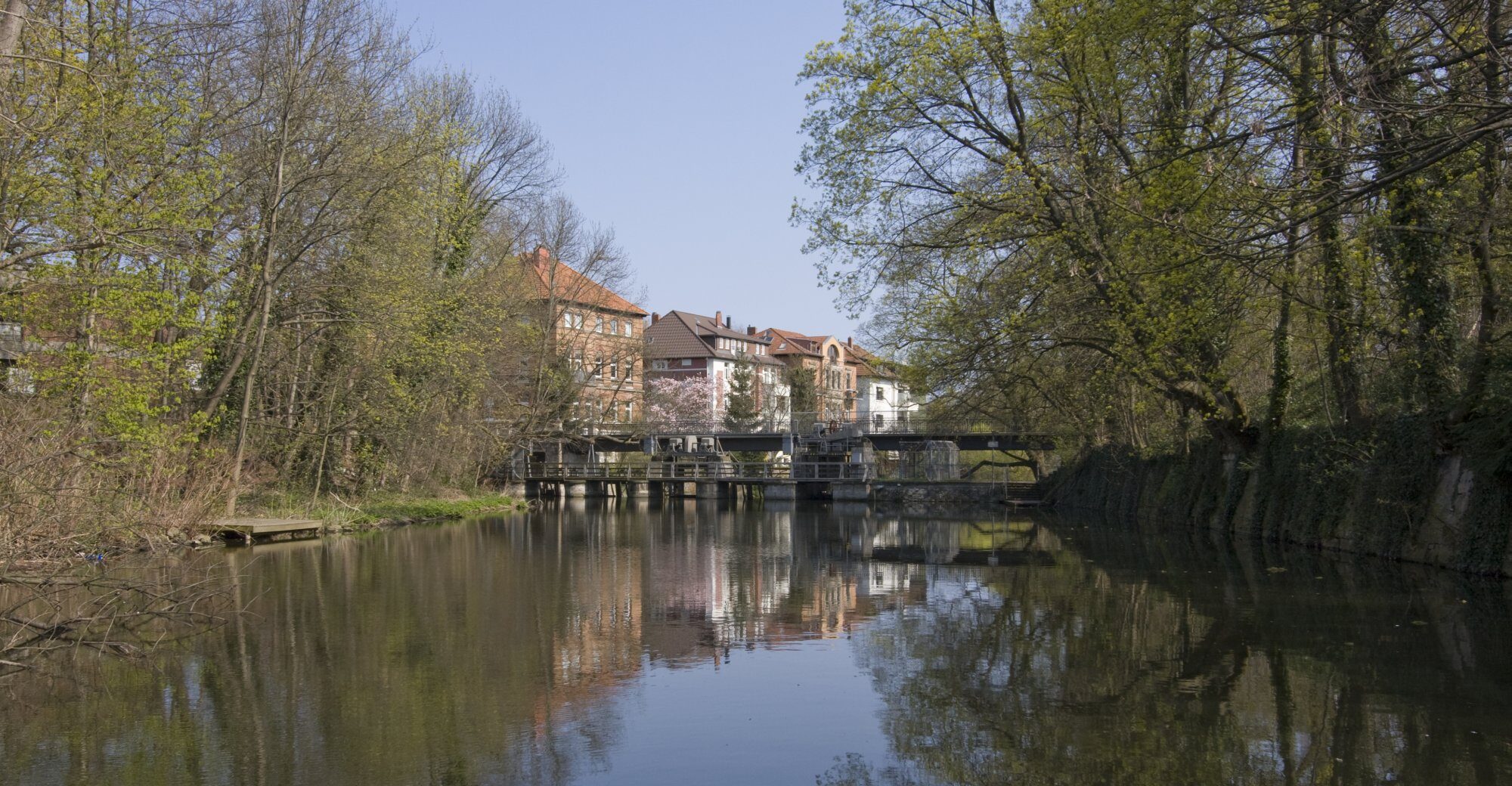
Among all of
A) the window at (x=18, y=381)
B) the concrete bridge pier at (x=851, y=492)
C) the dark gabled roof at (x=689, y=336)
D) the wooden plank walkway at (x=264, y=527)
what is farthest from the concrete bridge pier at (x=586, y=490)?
the window at (x=18, y=381)

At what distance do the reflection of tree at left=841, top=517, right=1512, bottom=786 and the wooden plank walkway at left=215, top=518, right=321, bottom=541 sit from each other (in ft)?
48.4

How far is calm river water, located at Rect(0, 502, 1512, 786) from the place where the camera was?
6844 mm

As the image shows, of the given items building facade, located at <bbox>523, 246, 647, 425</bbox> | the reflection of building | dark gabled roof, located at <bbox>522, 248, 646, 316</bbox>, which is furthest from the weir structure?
the reflection of building

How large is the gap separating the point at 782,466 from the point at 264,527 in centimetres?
4040

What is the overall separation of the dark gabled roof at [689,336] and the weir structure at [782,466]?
88.6ft

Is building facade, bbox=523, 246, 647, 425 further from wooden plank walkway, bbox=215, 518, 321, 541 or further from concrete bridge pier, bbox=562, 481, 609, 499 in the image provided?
wooden plank walkway, bbox=215, 518, 321, 541

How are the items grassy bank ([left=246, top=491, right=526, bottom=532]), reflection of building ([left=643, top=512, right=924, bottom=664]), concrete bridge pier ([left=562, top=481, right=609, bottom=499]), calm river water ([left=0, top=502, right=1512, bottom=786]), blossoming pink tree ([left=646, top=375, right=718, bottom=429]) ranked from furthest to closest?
concrete bridge pier ([left=562, top=481, right=609, bottom=499]) < blossoming pink tree ([left=646, top=375, right=718, bottom=429]) < grassy bank ([left=246, top=491, right=526, bottom=532]) < reflection of building ([left=643, top=512, right=924, bottom=664]) < calm river water ([left=0, top=502, right=1512, bottom=786])

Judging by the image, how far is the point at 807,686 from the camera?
931cm

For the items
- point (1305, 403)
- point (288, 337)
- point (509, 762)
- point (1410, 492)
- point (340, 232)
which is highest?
point (340, 232)

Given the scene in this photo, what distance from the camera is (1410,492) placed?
17.6m

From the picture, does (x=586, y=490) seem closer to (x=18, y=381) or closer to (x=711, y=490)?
(x=711, y=490)

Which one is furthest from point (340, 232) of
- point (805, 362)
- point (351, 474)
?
point (805, 362)

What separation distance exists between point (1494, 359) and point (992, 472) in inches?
1764

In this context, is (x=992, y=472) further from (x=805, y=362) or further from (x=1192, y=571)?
(x=805, y=362)
